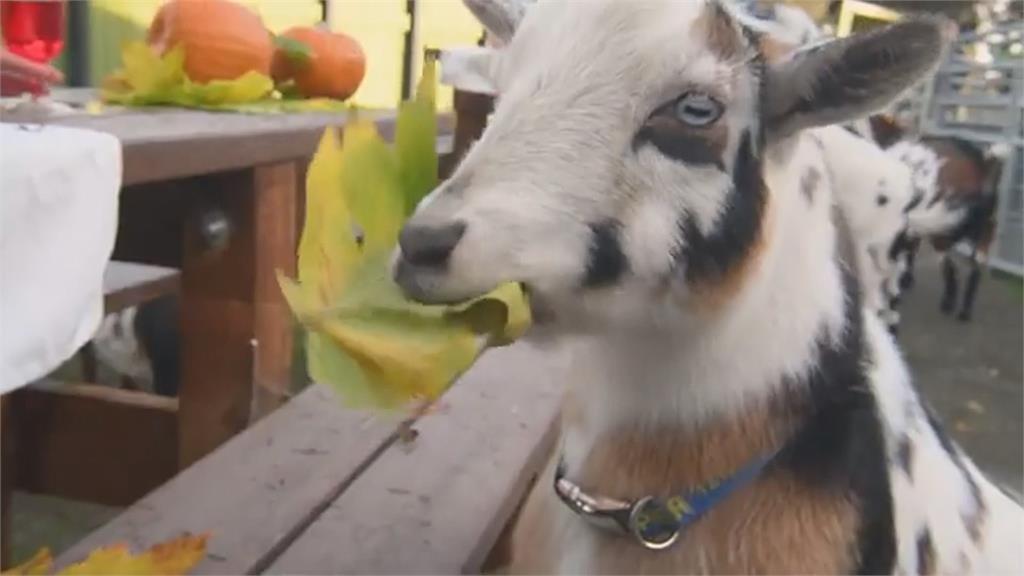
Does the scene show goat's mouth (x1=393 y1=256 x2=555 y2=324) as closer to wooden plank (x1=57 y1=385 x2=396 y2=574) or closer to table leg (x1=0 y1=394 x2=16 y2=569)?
wooden plank (x1=57 y1=385 x2=396 y2=574)

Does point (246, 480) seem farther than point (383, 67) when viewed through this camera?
No

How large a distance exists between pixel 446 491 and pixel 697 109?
665 millimetres

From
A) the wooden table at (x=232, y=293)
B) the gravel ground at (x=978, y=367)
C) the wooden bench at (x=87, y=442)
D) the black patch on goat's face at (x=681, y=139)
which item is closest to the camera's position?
the black patch on goat's face at (x=681, y=139)

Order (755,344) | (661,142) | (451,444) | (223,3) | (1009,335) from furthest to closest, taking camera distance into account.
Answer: (1009,335) < (223,3) < (451,444) < (755,344) < (661,142)

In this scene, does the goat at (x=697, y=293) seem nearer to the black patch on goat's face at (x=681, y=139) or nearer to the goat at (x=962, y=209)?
the black patch on goat's face at (x=681, y=139)

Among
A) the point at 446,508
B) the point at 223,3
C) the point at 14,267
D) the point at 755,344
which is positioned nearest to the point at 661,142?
the point at 755,344

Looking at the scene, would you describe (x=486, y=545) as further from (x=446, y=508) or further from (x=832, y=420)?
(x=832, y=420)

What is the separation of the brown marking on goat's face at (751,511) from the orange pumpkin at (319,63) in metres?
1.57

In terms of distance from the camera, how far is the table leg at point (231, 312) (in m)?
1.72

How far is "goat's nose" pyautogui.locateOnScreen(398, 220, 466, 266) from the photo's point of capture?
2.08ft

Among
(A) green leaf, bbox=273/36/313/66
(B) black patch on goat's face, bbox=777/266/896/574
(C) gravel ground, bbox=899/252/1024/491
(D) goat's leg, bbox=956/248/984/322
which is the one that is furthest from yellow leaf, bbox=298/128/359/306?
(D) goat's leg, bbox=956/248/984/322

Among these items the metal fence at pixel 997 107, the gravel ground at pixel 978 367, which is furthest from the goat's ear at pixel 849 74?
the metal fence at pixel 997 107

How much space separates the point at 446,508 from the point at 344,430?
25cm

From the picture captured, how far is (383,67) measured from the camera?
3.76m
